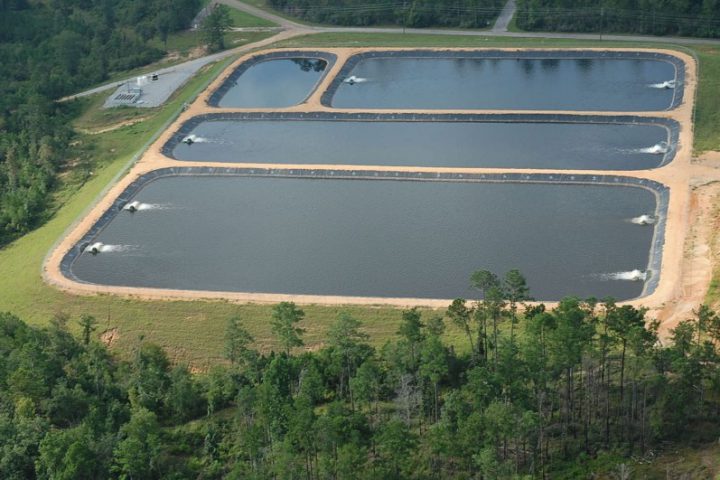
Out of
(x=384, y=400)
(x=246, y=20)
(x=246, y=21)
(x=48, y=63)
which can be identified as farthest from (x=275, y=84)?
(x=384, y=400)

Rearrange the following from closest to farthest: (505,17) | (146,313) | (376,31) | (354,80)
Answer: (146,313)
(354,80)
(376,31)
(505,17)

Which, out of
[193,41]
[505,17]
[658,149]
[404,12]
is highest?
[404,12]

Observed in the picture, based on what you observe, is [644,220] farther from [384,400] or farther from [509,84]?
[509,84]

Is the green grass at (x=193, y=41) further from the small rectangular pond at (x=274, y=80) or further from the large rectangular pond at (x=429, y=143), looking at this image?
the large rectangular pond at (x=429, y=143)

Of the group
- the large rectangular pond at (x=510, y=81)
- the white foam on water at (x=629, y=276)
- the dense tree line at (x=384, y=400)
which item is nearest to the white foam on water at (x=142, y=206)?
the dense tree line at (x=384, y=400)

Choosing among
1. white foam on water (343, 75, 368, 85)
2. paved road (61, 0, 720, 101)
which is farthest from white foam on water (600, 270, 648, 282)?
paved road (61, 0, 720, 101)

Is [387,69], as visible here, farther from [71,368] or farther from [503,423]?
[503,423]

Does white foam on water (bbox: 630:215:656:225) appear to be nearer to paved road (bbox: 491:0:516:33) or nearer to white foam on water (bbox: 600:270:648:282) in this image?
white foam on water (bbox: 600:270:648:282)
